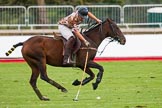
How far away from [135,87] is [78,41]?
8.50 ft

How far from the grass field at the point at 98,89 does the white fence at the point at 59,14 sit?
7.19 m

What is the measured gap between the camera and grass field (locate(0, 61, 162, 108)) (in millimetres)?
15828

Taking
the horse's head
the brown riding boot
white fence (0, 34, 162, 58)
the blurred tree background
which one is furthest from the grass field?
the blurred tree background

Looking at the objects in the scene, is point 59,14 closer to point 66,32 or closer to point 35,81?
point 66,32

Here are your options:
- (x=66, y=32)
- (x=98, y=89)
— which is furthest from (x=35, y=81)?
(x=98, y=89)

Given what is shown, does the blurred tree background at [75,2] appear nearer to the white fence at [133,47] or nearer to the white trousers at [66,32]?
the white fence at [133,47]

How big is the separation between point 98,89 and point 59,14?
16003 mm

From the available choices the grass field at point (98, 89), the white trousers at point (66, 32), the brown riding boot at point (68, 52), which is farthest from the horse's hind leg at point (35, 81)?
the white trousers at point (66, 32)

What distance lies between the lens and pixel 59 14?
113ft

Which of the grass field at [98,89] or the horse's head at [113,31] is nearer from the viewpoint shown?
the grass field at [98,89]

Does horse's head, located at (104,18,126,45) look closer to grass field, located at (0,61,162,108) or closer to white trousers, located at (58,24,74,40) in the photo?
white trousers, located at (58,24,74,40)

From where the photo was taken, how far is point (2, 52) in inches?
1185

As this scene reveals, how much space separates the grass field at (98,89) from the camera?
15828 mm

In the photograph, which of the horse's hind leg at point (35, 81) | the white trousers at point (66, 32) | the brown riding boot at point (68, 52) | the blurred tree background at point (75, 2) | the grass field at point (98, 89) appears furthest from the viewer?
the blurred tree background at point (75, 2)
